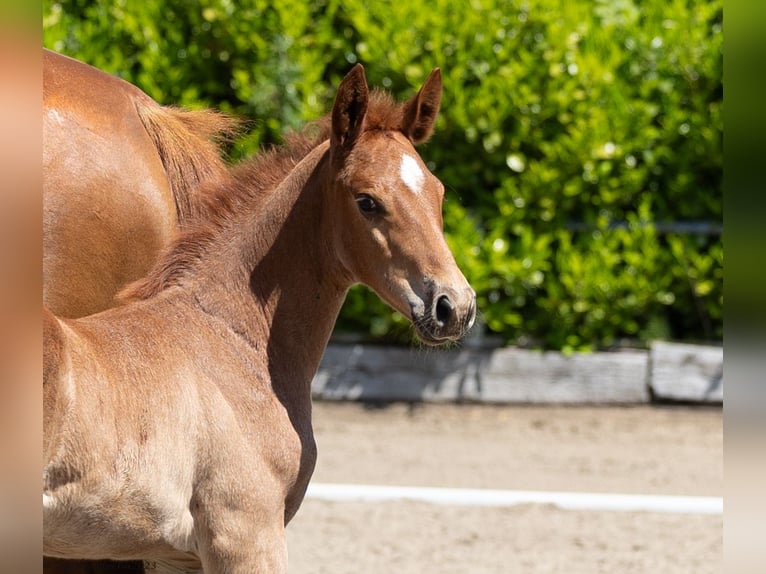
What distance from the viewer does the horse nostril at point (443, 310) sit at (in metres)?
2.33

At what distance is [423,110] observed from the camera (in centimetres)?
272

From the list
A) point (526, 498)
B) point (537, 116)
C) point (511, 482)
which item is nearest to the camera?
point (526, 498)

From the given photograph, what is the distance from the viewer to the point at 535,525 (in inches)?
180

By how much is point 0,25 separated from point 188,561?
6.48 ft

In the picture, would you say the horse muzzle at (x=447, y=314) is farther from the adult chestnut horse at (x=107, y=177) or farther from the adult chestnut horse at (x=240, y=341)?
the adult chestnut horse at (x=107, y=177)

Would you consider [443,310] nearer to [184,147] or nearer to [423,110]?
[423,110]

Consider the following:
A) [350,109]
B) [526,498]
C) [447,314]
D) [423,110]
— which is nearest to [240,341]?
[447,314]

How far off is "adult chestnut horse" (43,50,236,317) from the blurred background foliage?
3.28m

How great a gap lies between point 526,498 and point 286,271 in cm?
266

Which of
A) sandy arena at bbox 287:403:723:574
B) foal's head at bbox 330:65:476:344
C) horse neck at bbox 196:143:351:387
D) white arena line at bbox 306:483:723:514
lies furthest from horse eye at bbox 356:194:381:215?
white arena line at bbox 306:483:723:514

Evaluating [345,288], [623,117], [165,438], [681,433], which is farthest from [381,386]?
[165,438]

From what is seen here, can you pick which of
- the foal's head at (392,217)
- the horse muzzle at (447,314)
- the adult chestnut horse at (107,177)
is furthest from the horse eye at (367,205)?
the adult chestnut horse at (107,177)

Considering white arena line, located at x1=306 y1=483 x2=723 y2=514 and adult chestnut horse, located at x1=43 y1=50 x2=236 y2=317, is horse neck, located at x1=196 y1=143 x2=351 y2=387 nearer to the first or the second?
adult chestnut horse, located at x1=43 y1=50 x2=236 y2=317

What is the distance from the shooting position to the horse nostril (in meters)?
2.33
